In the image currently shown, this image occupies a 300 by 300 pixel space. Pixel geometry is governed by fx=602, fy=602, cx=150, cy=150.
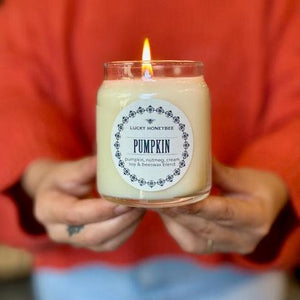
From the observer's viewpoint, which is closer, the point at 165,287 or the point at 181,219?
the point at 181,219

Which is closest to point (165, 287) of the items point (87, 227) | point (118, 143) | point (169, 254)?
point (169, 254)

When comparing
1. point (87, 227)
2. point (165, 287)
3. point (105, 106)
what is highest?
point (105, 106)

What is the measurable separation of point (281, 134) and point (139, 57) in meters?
0.18

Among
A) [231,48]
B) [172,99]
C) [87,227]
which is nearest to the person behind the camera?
[172,99]

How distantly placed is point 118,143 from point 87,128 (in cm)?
28

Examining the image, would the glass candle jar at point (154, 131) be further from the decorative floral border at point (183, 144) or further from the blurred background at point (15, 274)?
the blurred background at point (15, 274)

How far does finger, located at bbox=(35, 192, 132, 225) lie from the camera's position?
19.9 inches

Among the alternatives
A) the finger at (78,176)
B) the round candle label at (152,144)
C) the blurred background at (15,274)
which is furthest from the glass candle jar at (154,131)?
the blurred background at (15,274)

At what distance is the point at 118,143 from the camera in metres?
0.45

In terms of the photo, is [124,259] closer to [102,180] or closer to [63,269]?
[63,269]

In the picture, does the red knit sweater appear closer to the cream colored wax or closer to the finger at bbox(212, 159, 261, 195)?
the finger at bbox(212, 159, 261, 195)

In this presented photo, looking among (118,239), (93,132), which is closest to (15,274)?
(93,132)

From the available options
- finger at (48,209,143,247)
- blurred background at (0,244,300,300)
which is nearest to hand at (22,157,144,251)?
finger at (48,209,143,247)

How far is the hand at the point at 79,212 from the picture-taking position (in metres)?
0.52
